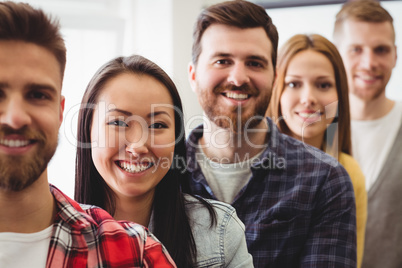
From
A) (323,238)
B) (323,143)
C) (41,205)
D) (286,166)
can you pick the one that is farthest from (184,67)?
(41,205)

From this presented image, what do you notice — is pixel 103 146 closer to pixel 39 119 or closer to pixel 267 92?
pixel 39 119

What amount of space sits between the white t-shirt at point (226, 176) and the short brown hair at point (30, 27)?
Result: 0.74m

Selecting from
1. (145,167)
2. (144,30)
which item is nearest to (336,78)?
(145,167)

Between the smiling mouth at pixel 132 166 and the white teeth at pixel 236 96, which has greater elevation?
the white teeth at pixel 236 96

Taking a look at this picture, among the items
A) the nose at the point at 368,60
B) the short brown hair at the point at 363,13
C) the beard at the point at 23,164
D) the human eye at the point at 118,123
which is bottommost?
the beard at the point at 23,164

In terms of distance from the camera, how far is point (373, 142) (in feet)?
6.97

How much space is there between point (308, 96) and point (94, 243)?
3.61ft

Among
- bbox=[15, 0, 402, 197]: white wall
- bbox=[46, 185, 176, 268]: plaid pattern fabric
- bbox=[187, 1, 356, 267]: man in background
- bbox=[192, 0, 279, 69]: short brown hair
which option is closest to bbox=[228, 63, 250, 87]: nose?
bbox=[187, 1, 356, 267]: man in background

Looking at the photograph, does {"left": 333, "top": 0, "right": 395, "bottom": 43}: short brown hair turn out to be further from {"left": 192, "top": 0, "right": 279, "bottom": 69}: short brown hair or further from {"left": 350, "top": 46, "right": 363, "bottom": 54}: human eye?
{"left": 192, "top": 0, "right": 279, "bottom": 69}: short brown hair

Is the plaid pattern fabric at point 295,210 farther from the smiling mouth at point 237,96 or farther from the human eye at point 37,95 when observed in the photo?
the human eye at point 37,95

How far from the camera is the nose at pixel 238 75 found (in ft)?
4.95

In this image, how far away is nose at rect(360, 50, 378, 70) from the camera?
7.11 feet

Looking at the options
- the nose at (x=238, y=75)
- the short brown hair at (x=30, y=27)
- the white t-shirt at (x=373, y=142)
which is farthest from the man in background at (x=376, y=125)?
the short brown hair at (x=30, y=27)

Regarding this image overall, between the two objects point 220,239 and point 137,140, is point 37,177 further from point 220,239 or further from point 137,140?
point 220,239
